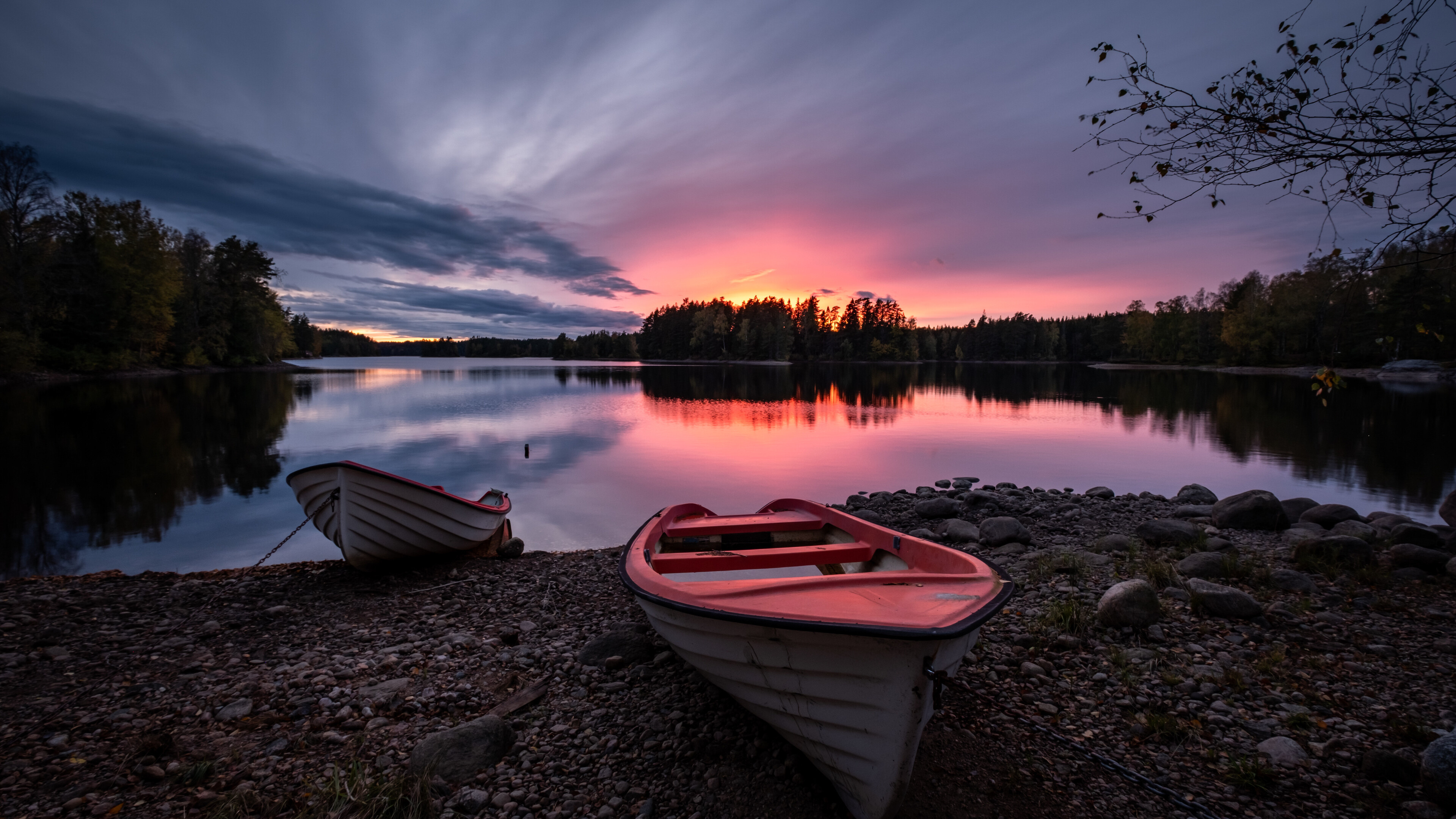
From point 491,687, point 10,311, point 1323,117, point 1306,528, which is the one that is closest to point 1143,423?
point 1306,528

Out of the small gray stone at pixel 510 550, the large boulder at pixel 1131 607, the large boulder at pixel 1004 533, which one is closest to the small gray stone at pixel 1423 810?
the large boulder at pixel 1131 607

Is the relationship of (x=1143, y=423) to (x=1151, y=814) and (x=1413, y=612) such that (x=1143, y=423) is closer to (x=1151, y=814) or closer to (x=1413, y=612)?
(x=1413, y=612)

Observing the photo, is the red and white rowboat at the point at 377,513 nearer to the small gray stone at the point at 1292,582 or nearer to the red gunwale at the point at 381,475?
the red gunwale at the point at 381,475

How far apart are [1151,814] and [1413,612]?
169 inches

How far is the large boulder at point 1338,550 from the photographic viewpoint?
19.7ft

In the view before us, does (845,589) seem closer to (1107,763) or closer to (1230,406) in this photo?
(1107,763)

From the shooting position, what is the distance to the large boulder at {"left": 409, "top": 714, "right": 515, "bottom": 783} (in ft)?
11.4

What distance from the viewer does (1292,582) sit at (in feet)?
18.3

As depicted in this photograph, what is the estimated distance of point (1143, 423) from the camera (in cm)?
2678

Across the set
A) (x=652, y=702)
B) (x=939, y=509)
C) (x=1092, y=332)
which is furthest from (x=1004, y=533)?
(x=1092, y=332)

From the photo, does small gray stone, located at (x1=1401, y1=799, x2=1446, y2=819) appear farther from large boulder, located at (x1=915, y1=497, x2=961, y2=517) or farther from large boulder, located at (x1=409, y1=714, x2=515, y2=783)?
large boulder, located at (x1=915, y1=497, x2=961, y2=517)

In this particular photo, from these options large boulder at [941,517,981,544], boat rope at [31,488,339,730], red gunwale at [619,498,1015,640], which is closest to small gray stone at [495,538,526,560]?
boat rope at [31,488,339,730]

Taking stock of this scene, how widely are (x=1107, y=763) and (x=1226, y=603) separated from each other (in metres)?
2.90

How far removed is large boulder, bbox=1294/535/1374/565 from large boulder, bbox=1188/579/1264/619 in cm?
187
